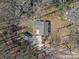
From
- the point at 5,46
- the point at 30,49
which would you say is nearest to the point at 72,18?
the point at 30,49

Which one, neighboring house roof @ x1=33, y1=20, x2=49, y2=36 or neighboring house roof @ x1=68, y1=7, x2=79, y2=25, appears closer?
neighboring house roof @ x1=33, y1=20, x2=49, y2=36

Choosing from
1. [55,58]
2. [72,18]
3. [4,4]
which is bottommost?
[55,58]

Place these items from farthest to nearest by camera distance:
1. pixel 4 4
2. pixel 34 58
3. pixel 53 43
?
pixel 4 4 → pixel 53 43 → pixel 34 58

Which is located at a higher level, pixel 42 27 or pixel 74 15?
pixel 74 15

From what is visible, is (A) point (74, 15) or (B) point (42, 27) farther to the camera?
(A) point (74, 15)

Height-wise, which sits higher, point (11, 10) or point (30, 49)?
point (11, 10)

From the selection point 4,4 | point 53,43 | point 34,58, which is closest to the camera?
point 34,58

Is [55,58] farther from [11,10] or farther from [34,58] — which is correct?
[11,10]

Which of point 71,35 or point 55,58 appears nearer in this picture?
point 55,58

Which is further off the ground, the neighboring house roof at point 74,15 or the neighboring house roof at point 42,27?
the neighboring house roof at point 74,15

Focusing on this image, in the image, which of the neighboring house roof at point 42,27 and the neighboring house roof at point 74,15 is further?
the neighboring house roof at point 74,15

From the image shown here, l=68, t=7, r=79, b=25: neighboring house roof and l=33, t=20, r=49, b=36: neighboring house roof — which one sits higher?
l=68, t=7, r=79, b=25: neighboring house roof
